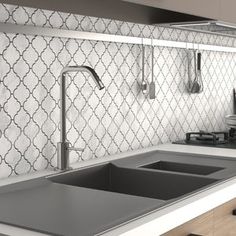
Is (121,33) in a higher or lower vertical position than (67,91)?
higher

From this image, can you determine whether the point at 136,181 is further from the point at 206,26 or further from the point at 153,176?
the point at 206,26

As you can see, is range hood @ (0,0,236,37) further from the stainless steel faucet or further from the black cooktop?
the black cooktop

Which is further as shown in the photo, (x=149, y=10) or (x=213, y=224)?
(x=149, y=10)

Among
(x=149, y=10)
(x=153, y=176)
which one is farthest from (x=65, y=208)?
(x=149, y=10)

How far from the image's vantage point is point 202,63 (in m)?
3.02

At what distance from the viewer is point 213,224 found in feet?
5.53

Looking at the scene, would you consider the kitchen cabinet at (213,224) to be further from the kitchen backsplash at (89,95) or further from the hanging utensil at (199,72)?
the hanging utensil at (199,72)

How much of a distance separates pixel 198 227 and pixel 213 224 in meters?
0.12

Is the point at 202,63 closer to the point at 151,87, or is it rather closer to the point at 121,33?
the point at 151,87

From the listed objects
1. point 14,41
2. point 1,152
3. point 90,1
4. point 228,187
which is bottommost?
point 228,187

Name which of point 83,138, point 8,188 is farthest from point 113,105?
point 8,188

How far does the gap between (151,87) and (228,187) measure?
0.91m

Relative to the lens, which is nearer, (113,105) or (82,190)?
(82,190)

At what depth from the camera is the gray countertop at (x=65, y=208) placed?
50.2 inches
